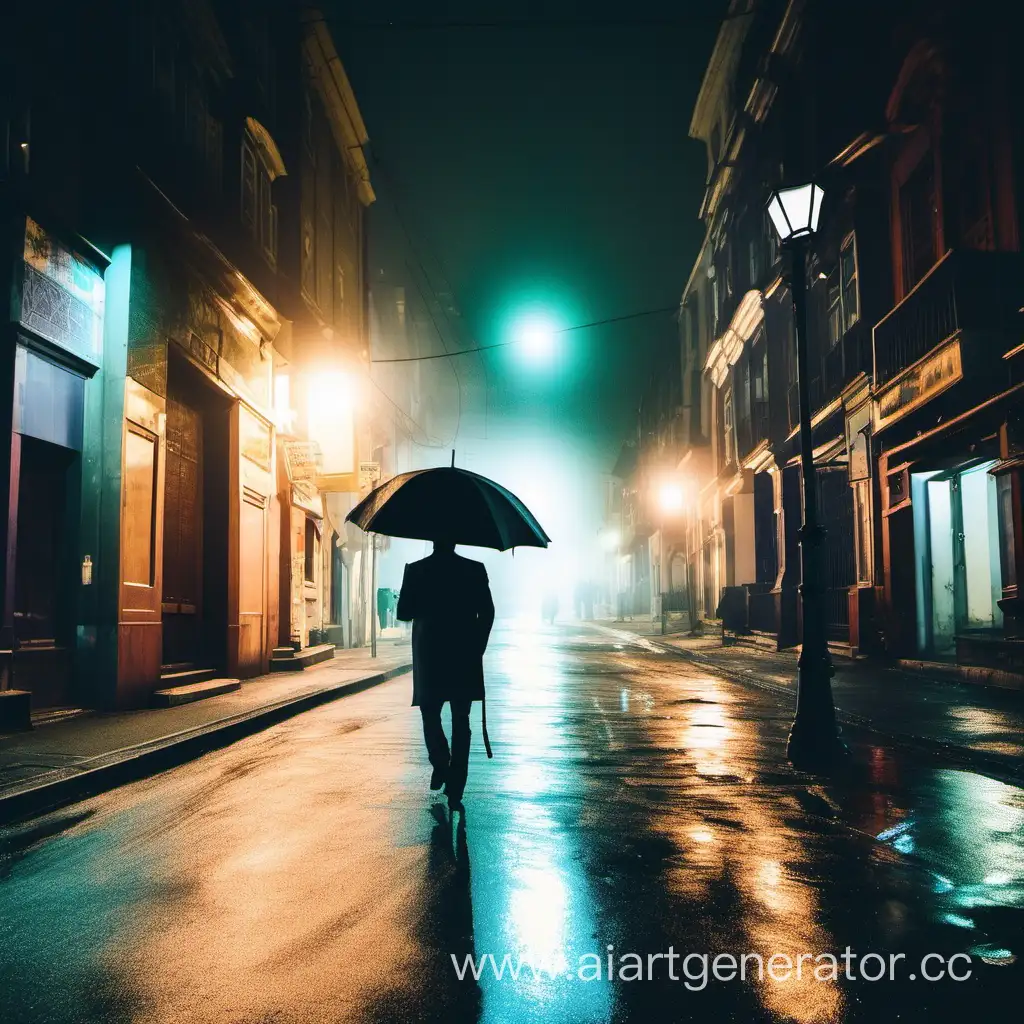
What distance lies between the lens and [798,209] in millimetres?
8875

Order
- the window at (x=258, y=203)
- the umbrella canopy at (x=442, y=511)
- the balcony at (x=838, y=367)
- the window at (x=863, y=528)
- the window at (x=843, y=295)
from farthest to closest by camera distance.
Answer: the window at (x=843, y=295) → the balcony at (x=838, y=367) → the window at (x=863, y=528) → the window at (x=258, y=203) → the umbrella canopy at (x=442, y=511)

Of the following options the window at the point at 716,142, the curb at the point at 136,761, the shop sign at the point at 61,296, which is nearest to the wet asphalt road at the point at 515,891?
Result: the curb at the point at 136,761

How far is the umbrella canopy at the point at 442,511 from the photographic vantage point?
6.56 meters

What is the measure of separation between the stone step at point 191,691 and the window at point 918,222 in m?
13.5

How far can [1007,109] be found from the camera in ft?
44.8

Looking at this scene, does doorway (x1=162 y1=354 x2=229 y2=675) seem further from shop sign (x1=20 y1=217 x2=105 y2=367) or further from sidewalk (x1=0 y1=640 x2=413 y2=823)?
shop sign (x1=20 y1=217 x2=105 y2=367)

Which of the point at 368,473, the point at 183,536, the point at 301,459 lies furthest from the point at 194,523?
the point at 368,473

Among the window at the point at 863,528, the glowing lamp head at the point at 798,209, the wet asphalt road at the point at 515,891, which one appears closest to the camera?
the wet asphalt road at the point at 515,891

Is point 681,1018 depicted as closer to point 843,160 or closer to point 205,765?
point 205,765

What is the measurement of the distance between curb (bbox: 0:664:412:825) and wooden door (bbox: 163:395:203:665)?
318cm

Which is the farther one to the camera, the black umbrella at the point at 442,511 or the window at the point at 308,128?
the window at the point at 308,128

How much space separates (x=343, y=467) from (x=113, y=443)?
34.4 feet

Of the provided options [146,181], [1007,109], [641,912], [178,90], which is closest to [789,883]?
[641,912]

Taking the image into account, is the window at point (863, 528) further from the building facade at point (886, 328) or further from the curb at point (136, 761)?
the curb at point (136, 761)
